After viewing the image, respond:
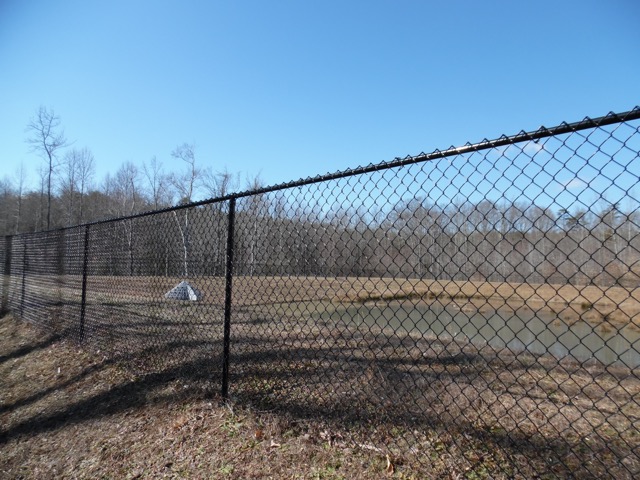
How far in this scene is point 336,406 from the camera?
3.07 meters

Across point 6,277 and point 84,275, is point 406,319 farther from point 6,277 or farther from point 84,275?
point 6,277

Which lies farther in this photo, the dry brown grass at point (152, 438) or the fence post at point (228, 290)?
the fence post at point (228, 290)

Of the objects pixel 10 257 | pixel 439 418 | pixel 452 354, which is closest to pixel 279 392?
pixel 439 418

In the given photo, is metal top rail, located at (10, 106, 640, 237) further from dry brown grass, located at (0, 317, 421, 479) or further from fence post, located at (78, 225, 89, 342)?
fence post, located at (78, 225, 89, 342)

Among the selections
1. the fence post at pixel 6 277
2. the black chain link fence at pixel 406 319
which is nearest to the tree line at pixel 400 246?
the black chain link fence at pixel 406 319

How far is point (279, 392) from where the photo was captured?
3.32m

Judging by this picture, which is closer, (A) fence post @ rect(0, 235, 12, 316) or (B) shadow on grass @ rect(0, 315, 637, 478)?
(B) shadow on grass @ rect(0, 315, 637, 478)

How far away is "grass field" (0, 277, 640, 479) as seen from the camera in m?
2.29

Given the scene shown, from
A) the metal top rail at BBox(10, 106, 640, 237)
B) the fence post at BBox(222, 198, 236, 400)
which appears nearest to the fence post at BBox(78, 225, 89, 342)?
the fence post at BBox(222, 198, 236, 400)

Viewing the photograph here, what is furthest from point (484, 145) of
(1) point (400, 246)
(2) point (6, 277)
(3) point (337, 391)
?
(2) point (6, 277)

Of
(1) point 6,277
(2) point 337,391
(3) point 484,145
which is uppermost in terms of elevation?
(3) point 484,145

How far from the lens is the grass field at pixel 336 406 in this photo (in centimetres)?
229

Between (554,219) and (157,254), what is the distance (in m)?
4.24

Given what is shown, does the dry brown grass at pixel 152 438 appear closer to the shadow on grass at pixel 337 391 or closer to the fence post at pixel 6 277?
the shadow on grass at pixel 337 391
